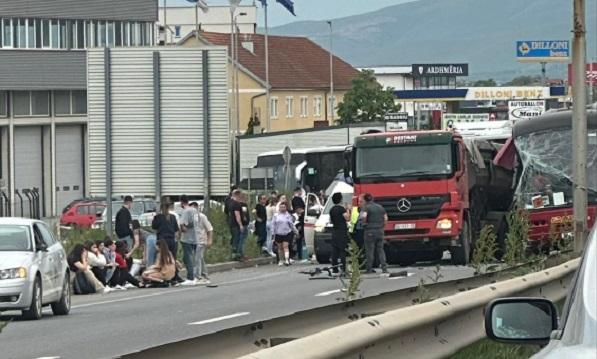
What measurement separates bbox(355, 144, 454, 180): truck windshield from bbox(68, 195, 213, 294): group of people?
4.06 meters

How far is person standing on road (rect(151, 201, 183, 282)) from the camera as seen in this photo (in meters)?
31.6

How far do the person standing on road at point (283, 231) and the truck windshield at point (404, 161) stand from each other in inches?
180

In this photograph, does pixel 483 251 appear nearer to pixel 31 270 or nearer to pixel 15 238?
pixel 31 270

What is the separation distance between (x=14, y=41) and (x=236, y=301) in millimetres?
60976

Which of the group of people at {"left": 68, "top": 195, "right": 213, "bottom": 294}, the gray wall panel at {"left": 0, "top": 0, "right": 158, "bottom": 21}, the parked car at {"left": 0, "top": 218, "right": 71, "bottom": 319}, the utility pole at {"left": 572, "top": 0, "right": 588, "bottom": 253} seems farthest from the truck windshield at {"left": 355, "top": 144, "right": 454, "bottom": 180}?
the gray wall panel at {"left": 0, "top": 0, "right": 158, "bottom": 21}

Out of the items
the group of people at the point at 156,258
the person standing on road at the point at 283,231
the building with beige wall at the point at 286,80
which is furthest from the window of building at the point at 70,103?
the group of people at the point at 156,258

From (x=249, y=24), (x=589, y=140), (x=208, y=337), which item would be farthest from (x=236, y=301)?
(x=249, y=24)

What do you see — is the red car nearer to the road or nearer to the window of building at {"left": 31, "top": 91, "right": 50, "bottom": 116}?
the window of building at {"left": 31, "top": 91, "right": 50, "bottom": 116}

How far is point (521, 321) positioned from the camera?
5.45 meters

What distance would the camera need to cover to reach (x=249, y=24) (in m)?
151

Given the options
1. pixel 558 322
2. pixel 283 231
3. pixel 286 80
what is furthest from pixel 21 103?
pixel 558 322

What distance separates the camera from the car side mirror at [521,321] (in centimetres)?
544

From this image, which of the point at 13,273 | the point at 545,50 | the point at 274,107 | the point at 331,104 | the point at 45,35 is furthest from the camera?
the point at 331,104

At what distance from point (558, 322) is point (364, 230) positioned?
2667cm
